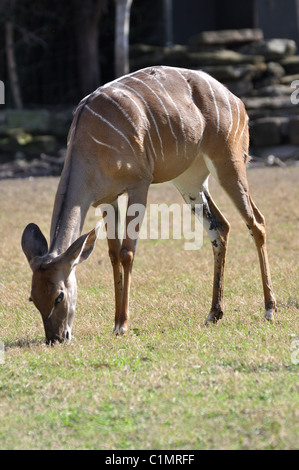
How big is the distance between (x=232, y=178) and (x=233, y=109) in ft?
1.89

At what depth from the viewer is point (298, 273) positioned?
21.4 ft

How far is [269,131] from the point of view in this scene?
13711 mm

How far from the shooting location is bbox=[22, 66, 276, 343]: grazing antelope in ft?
15.4

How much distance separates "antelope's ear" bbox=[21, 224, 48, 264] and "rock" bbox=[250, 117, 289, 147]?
31.0 feet

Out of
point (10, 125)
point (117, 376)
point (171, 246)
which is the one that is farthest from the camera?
point (10, 125)

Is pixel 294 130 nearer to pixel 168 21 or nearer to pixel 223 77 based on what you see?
pixel 223 77

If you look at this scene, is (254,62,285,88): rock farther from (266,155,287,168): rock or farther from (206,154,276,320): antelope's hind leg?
(206,154,276,320): antelope's hind leg

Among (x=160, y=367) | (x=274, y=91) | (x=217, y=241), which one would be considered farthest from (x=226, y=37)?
(x=160, y=367)

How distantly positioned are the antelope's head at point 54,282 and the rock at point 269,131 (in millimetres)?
9429

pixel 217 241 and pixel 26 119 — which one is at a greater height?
pixel 217 241

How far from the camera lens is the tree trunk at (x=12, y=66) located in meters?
15.3

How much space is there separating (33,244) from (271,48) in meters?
11.6

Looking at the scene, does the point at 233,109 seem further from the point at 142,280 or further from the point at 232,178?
the point at 142,280
